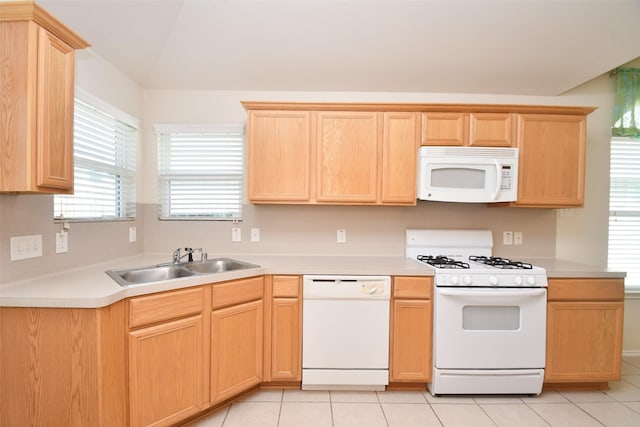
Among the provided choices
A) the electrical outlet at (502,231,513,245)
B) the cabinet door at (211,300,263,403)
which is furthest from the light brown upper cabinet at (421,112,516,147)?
the cabinet door at (211,300,263,403)

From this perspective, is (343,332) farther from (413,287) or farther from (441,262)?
(441,262)

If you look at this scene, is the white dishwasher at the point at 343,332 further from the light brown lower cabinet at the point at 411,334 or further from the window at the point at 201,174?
the window at the point at 201,174

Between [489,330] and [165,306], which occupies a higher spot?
[165,306]

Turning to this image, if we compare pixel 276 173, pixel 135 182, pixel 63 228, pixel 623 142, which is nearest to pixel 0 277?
pixel 63 228

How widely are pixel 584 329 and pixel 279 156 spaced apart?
8.75ft

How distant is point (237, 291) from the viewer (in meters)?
2.03

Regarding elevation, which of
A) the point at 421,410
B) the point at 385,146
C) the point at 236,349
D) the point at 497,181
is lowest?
the point at 421,410

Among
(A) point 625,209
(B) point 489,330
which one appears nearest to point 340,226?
(B) point 489,330

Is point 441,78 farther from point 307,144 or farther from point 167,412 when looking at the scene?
point 167,412

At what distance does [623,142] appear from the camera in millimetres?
2867

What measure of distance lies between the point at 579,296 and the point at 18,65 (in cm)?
361

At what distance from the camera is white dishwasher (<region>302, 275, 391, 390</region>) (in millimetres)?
2178

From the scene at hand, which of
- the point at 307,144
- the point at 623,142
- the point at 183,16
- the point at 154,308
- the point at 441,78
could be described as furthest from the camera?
the point at 623,142

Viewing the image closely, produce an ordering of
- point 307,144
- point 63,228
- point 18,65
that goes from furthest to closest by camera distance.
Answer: point 307,144
point 63,228
point 18,65
